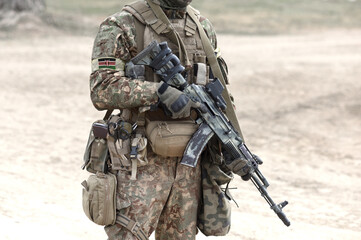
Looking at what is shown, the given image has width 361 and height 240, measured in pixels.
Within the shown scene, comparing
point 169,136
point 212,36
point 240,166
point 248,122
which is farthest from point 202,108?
point 248,122

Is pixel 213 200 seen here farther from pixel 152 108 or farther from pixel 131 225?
pixel 152 108

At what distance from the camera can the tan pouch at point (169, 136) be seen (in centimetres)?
335

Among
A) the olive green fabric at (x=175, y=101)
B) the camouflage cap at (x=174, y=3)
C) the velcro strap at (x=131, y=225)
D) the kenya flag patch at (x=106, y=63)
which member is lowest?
the velcro strap at (x=131, y=225)

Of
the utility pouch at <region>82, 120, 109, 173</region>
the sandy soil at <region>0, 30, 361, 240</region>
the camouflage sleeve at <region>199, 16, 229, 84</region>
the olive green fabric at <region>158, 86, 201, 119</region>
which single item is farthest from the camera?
the sandy soil at <region>0, 30, 361, 240</region>

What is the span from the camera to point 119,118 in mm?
3443

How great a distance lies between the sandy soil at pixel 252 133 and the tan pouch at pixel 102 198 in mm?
1570

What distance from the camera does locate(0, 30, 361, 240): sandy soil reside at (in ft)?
18.6

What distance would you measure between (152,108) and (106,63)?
0.30 meters

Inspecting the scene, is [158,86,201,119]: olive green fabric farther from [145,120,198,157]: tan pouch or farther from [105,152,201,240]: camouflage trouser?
[105,152,201,240]: camouflage trouser

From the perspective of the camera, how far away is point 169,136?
3.35 meters

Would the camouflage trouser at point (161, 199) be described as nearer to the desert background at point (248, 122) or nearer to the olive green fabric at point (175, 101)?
the olive green fabric at point (175, 101)

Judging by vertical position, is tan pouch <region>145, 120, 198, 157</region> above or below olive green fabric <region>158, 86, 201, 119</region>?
below

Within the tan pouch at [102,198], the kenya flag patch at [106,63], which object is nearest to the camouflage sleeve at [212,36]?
the kenya flag patch at [106,63]

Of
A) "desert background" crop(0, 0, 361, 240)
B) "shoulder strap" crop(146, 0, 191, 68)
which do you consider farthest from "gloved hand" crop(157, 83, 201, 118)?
"desert background" crop(0, 0, 361, 240)
